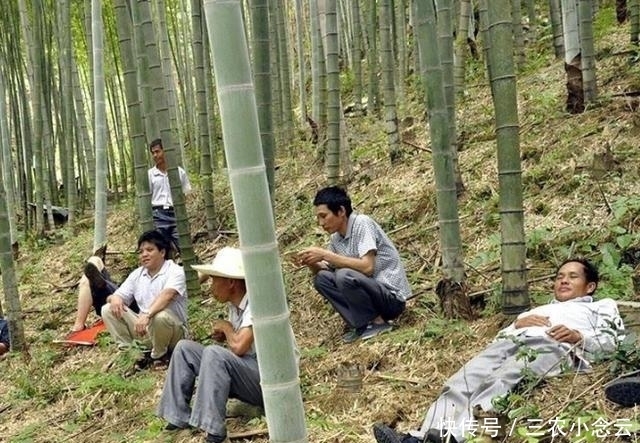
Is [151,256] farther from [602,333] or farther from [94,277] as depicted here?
[602,333]

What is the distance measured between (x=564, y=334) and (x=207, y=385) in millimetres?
1267

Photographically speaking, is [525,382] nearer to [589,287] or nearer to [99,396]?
[589,287]

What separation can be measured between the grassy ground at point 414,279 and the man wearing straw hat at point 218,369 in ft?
0.37

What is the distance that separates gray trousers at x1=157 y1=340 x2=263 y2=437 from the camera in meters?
2.79

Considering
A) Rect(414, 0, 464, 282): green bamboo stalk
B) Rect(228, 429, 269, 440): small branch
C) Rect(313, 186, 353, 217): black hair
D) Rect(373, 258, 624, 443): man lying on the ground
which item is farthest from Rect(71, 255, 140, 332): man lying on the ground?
Rect(373, 258, 624, 443): man lying on the ground

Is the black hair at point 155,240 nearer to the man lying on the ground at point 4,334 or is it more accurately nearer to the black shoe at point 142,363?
the black shoe at point 142,363

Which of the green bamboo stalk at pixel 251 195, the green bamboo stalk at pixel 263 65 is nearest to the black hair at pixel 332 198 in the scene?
the green bamboo stalk at pixel 263 65

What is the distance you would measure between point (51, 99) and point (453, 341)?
6071 mm

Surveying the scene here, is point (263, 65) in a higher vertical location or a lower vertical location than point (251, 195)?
higher

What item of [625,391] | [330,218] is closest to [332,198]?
[330,218]

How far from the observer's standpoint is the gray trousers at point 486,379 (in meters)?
2.33

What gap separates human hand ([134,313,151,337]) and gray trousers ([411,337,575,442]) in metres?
1.71

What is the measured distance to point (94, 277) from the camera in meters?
4.57

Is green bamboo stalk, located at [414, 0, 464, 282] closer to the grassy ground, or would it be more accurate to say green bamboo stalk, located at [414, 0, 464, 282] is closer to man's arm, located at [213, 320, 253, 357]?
the grassy ground
